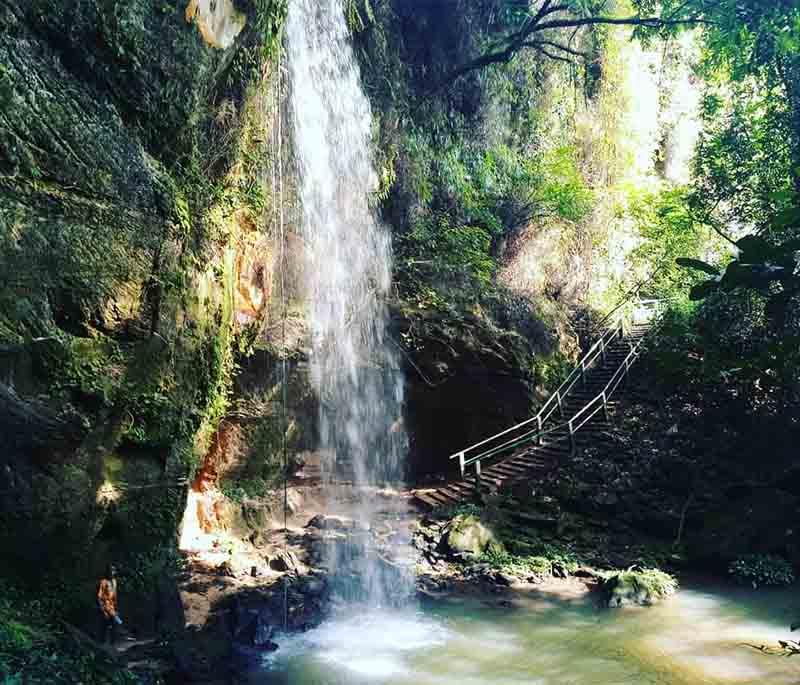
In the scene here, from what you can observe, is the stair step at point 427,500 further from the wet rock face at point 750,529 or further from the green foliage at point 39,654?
the green foliage at point 39,654

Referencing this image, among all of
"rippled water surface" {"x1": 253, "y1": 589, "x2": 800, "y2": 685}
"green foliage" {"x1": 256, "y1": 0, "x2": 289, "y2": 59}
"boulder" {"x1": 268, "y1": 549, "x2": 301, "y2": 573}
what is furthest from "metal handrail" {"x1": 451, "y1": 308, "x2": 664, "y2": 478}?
"green foliage" {"x1": 256, "y1": 0, "x2": 289, "y2": 59}

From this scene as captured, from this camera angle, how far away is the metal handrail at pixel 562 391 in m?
13.2

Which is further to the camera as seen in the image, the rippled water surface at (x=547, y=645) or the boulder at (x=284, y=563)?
the boulder at (x=284, y=563)

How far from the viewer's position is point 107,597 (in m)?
6.07

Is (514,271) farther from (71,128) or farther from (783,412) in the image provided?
(71,128)

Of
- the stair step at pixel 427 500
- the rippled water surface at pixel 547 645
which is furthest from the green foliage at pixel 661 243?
the rippled water surface at pixel 547 645

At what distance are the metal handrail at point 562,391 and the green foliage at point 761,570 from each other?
4733 millimetres

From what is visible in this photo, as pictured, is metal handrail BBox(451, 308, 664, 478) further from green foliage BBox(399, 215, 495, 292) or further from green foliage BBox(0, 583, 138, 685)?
green foliage BBox(0, 583, 138, 685)

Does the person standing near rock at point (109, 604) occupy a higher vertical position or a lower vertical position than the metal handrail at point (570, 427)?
lower

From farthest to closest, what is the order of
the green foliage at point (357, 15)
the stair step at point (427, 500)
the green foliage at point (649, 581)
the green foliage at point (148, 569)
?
the stair step at point (427, 500) < the green foliage at point (357, 15) < the green foliage at point (649, 581) < the green foliage at point (148, 569)

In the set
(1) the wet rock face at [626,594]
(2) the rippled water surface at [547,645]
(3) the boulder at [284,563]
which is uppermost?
(3) the boulder at [284,563]

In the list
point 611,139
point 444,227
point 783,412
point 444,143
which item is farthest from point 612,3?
point 783,412

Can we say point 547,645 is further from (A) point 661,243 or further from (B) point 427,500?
(A) point 661,243

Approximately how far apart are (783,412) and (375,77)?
996 cm
